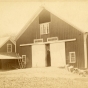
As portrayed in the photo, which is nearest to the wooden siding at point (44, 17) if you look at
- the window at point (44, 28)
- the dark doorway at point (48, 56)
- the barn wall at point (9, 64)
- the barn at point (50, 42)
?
the barn at point (50, 42)

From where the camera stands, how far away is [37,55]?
237 inches

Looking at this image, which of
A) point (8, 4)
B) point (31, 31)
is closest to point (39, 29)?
point (31, 31)

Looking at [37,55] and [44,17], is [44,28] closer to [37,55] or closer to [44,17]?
[44,17]

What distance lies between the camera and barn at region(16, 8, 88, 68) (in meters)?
5.70

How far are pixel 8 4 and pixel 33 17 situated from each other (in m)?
0.79

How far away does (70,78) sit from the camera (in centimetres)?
532

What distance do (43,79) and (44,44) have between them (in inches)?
47.9

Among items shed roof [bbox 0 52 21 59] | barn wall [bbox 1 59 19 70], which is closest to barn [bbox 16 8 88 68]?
shed roof [bbox 0 52 21 59]

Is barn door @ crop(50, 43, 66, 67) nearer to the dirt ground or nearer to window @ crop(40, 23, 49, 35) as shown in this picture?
the dirt ground

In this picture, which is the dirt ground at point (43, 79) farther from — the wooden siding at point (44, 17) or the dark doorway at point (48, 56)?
the wooden siding at point (44, 17)

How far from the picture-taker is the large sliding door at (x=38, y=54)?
6.06 m

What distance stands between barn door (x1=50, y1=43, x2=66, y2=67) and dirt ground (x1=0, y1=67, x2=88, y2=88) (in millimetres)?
263

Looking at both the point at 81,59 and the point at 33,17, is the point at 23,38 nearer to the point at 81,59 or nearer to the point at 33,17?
the point at 33,17

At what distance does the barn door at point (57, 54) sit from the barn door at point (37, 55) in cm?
31
